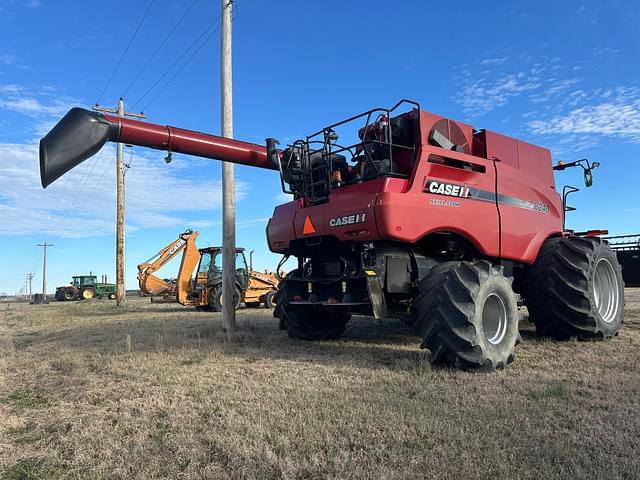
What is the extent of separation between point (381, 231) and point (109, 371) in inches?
152

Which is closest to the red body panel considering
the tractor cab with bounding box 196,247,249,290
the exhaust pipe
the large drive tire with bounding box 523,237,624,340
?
the large drive tire with bounding box 523,237,624,340

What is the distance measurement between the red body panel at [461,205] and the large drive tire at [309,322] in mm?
1080

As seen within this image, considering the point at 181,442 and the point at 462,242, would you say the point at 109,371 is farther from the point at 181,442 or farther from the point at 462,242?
the point at 462,242

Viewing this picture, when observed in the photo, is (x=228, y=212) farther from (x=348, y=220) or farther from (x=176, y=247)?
(x=176, y=247)

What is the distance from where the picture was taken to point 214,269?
17.7 metres

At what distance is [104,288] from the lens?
45781 mm

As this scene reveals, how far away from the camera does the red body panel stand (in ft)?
19.7

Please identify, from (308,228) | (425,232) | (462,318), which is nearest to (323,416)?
(462,318)

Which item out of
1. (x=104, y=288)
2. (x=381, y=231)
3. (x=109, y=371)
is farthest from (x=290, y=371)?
(x=104, y=288)

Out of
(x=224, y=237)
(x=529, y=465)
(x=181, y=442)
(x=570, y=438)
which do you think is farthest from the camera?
(x=224, y=237)

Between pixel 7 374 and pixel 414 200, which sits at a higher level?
pixel 414 200

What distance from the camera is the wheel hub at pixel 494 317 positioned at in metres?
6.16

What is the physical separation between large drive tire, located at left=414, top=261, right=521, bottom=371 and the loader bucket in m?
4.30

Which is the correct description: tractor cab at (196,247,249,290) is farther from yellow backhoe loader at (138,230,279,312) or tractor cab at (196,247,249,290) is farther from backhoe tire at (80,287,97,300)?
backhoe tire at (80,287,97,300)
